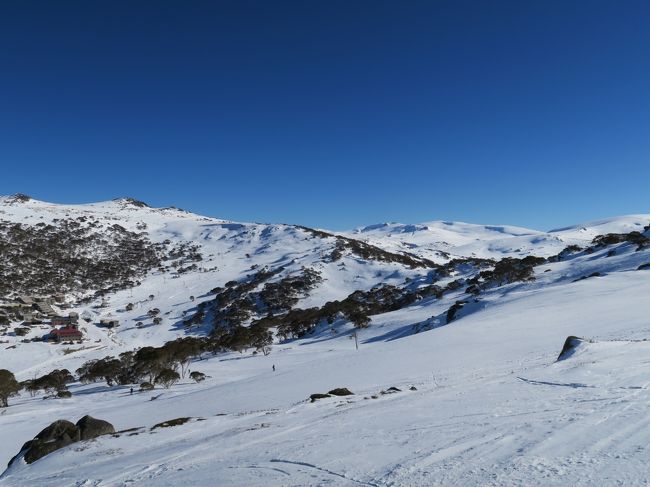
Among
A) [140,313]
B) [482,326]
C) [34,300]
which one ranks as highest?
[34,300]

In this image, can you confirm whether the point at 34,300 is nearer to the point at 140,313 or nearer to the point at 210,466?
the point at 140,313

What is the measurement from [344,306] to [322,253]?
7010 cm

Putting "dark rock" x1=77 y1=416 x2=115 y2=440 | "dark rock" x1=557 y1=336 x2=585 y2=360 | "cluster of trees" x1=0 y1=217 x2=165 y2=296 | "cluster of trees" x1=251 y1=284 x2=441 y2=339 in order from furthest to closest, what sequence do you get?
"cluster of trees" x1=0 y1=217 x2=165 y2=296, "cluster of trees" x1=251 y1=284 x2=441 y2=339, "dark rock" x1=557 y1=336 x2=585 y2=360, "dark rock" x1=77 y1=416 x2=115 y2=440

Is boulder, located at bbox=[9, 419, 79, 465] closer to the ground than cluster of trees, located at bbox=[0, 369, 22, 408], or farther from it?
closer to the ground

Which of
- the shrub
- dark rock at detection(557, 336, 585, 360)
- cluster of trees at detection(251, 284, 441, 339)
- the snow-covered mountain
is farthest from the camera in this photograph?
cluster of trees at detection(251, 284, 441, 339)

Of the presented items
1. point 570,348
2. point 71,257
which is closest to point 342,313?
point 570,348

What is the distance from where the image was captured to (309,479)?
744cm

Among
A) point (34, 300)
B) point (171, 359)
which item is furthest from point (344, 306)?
point (34, 300)

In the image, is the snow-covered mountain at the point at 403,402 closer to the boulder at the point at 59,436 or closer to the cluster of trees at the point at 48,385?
the boulder at the point at 59,436

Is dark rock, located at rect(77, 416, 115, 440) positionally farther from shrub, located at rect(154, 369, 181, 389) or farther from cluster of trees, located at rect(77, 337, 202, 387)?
cluster of trees, located at rect(77, 337, 202, 387)

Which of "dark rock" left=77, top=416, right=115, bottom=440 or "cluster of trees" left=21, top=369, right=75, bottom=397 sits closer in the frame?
"dark rock" left=77, top=416, right=115, bottom=440

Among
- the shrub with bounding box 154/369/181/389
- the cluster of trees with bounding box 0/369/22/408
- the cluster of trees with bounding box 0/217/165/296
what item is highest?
the cluster of trees with bounding box 0/217/165/296

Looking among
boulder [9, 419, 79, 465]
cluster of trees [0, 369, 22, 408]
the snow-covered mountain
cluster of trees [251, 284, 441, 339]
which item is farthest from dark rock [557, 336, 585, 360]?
cluster of trees [0, 369, 22, 408]

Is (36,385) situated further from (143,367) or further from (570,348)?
(570,348)
